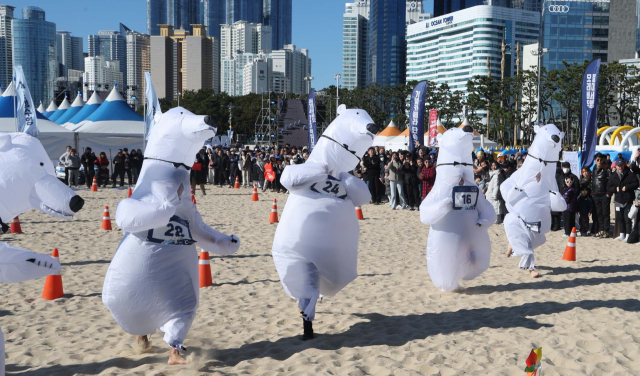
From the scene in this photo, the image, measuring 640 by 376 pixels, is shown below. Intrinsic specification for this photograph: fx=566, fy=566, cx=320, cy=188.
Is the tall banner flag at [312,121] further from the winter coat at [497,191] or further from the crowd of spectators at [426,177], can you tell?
the winter coat at [497,191]

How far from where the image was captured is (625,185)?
1148 cm

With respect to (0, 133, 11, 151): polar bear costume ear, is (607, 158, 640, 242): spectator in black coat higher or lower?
lower

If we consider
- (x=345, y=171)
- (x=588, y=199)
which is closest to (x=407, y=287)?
(x=345, y=171)

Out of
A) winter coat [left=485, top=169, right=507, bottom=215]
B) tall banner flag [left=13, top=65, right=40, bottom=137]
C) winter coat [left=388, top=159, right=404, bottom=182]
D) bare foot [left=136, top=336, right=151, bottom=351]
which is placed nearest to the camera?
bare foot [left=136, top=336, right=151, bottom=351]

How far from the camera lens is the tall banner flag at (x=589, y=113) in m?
14.9

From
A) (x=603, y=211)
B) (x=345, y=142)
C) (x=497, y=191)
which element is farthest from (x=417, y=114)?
(x=345, y=142)

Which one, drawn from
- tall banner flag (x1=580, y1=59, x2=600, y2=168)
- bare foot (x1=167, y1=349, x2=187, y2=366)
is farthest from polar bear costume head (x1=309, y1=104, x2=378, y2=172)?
tall banner flag (x1=580, y1=59, x2=600, y2=168)

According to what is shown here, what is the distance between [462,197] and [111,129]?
74.0 feet

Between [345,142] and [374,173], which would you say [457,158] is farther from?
[374,173]

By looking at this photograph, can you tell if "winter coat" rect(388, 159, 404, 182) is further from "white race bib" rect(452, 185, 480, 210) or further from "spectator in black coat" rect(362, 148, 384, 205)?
"white race bib" rect(452, 185, 480, 210)

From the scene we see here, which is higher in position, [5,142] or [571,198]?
[5,142]

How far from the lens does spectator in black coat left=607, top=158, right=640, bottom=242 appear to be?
11.5 meters

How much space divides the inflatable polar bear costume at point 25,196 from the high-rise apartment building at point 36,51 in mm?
169811

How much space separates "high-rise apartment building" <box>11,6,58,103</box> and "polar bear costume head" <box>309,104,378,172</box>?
169 m
